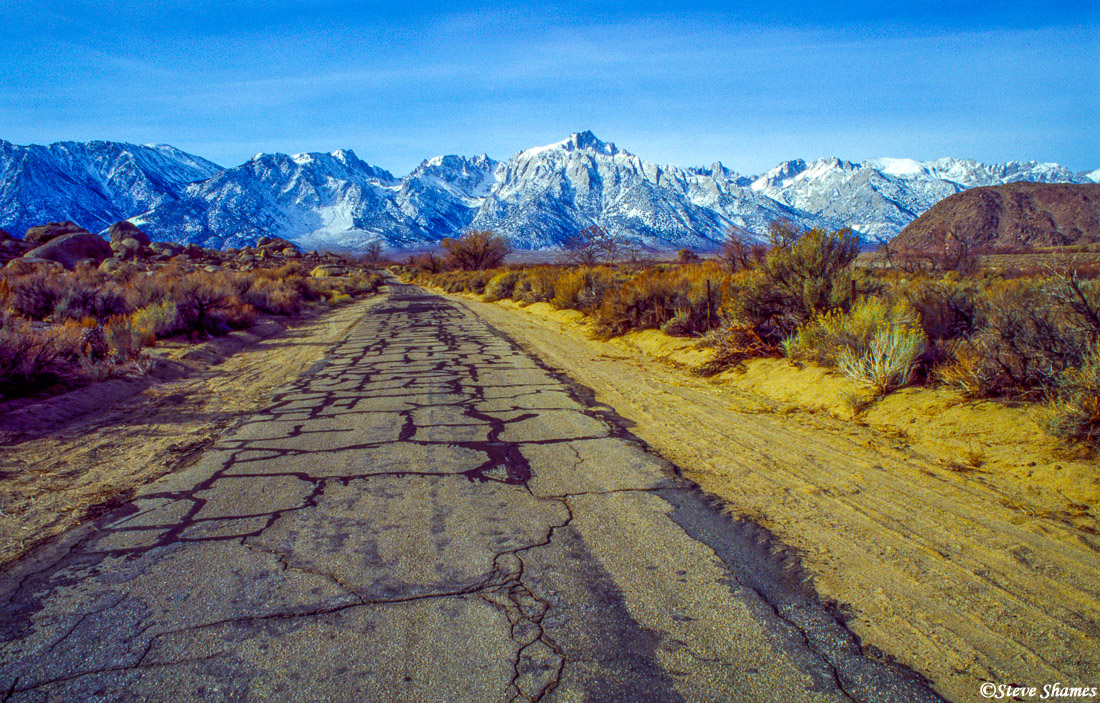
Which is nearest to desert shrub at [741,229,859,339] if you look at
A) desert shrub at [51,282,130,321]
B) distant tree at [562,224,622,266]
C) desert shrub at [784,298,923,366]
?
desert shrub at [784,298,923,366]

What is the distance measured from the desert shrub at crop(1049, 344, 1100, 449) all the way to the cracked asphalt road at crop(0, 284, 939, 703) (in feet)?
10.3

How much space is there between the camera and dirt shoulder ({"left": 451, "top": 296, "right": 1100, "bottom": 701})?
2.83m

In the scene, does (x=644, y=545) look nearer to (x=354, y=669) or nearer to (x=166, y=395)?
(x=354, y=669)

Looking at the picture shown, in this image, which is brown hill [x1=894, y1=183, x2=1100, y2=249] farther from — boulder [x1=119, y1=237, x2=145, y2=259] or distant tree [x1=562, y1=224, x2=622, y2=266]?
boulder [x1=119, y1=237, x2=145, y2=259]

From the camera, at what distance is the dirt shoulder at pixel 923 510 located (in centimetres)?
283

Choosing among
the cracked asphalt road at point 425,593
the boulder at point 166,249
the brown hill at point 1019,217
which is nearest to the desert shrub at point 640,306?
the cracked asphalt road at point 425,593

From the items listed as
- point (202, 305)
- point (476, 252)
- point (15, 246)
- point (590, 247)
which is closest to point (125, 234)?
point (15, 246)

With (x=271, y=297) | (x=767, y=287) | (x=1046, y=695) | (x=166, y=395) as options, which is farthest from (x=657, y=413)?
(x=271, y=297)

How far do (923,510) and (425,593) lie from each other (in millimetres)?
3673

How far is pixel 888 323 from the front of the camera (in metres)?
7.80

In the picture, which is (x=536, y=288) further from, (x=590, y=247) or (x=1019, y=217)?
(x=1019, y=217)

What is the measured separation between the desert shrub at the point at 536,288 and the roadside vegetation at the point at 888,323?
9.77 m

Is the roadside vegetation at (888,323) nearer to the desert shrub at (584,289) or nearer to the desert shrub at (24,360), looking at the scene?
the desert shrub at (584,289)

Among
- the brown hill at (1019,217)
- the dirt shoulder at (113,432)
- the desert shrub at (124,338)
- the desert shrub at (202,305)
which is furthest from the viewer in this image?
the brown hill at (1019,217)
